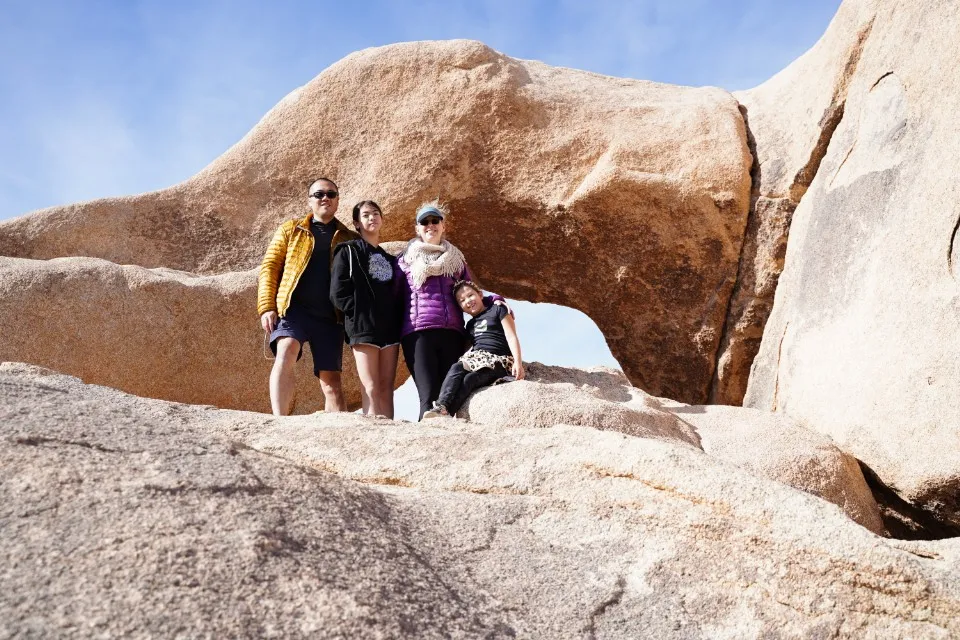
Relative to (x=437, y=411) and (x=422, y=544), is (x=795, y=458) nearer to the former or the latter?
(x=437, y=411)

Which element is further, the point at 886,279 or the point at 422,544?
the point at 886,279

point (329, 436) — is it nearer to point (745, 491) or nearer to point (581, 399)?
point (745, 491)

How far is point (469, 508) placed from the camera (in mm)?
2223

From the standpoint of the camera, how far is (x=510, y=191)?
575 cm

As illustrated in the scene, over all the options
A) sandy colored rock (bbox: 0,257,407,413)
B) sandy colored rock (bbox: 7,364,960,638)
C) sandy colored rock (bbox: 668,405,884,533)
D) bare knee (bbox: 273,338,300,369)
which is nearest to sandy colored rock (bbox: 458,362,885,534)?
sandy colored rock (bbox: 668,405,884,533)

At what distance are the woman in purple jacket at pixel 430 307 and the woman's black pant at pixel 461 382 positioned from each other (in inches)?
4.3

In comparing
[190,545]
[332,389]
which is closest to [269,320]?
[332,389]

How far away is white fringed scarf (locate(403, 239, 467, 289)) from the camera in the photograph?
13.5 ft

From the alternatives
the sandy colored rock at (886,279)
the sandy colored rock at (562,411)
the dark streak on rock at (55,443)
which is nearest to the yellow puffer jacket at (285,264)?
the sandy colored rock at (562,411)

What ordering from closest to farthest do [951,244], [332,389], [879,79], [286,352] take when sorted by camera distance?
1. [951,244]
2. [286,352]
3. [332,389]
4. [879,79]

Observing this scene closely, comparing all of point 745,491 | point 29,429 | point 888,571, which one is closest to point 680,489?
point 745,491

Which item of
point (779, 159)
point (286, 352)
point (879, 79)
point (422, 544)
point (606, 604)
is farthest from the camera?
point (779, 159)

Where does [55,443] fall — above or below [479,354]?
below

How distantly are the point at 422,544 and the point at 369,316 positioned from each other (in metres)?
2.07
